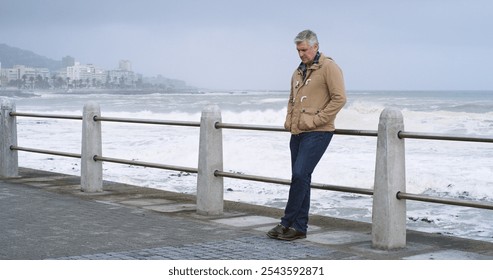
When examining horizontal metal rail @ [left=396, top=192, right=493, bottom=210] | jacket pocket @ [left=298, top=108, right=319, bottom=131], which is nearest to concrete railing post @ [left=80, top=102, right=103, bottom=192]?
jacket pocket @ [left=298, top=108, right=319, bottom=131]

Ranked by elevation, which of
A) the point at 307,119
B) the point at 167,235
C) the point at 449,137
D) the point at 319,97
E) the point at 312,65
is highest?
the point at 312,65

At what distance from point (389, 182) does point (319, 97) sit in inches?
37.5

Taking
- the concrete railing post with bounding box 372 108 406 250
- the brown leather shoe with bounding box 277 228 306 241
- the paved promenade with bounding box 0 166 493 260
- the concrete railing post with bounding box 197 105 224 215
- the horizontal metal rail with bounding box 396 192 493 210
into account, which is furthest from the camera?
the concrete railing post with bounding box 197 105 224 215

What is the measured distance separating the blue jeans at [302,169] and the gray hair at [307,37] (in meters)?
0.80

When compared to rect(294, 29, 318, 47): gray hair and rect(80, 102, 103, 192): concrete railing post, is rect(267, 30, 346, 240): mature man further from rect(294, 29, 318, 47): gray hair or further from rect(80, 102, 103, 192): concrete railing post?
rect(80, 102, 103, 192): concrete railing post

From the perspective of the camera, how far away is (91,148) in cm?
1088

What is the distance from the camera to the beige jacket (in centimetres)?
703

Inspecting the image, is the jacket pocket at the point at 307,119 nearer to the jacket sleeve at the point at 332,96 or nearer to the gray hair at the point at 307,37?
the jacket sleeve at the point at 332,96

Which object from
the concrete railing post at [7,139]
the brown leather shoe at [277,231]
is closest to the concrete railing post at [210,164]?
the brown leather shoe at [277,231]

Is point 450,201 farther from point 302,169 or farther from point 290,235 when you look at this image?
point 290,235

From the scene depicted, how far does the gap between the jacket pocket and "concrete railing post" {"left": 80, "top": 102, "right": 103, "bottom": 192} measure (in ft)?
14.4

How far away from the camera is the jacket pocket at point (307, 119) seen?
709cm

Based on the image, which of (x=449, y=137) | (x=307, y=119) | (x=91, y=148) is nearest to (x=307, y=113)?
(x=307, y=119)

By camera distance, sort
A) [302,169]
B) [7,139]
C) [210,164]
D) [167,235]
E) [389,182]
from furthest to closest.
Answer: [7,139], [210,164], [167,235], [302,169], [389,182]
